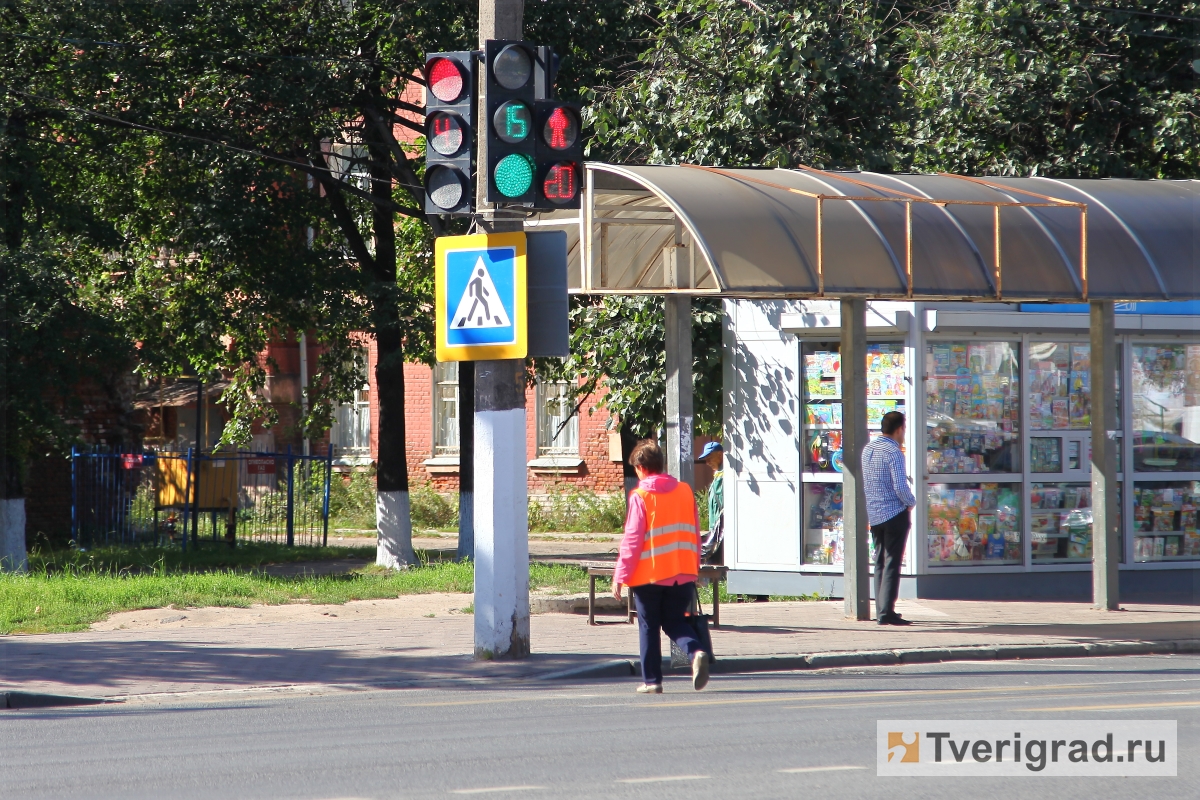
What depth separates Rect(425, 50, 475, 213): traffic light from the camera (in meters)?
10.0

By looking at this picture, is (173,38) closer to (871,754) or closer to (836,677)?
(836,677)

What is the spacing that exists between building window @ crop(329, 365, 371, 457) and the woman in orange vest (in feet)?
82.8

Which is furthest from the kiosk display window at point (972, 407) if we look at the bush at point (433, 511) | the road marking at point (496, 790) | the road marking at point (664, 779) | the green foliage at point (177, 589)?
the bush at point (433, 511)

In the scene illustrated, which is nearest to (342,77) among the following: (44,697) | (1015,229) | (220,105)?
(220,105)

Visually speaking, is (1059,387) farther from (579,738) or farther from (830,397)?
(579,738)

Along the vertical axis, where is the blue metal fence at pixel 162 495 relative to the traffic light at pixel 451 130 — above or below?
below

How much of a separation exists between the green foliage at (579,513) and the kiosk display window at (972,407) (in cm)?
1432

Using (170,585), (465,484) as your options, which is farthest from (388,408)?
(170,585)

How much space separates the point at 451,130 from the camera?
10.1 metres

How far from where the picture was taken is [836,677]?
33.4 ft

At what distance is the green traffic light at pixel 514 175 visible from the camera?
10.0 metres

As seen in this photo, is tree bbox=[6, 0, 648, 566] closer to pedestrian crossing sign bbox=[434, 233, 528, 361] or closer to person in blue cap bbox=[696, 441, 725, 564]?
Answer: person in blue cap bbox=[696, 441, 725, 564]

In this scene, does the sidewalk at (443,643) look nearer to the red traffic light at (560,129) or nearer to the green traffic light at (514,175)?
the green traffic light at (514,175)

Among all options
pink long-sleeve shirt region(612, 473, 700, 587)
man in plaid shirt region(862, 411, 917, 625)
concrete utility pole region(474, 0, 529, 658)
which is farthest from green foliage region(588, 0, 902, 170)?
pink long-sleeve shirt region(612, 473, 700, 587)
